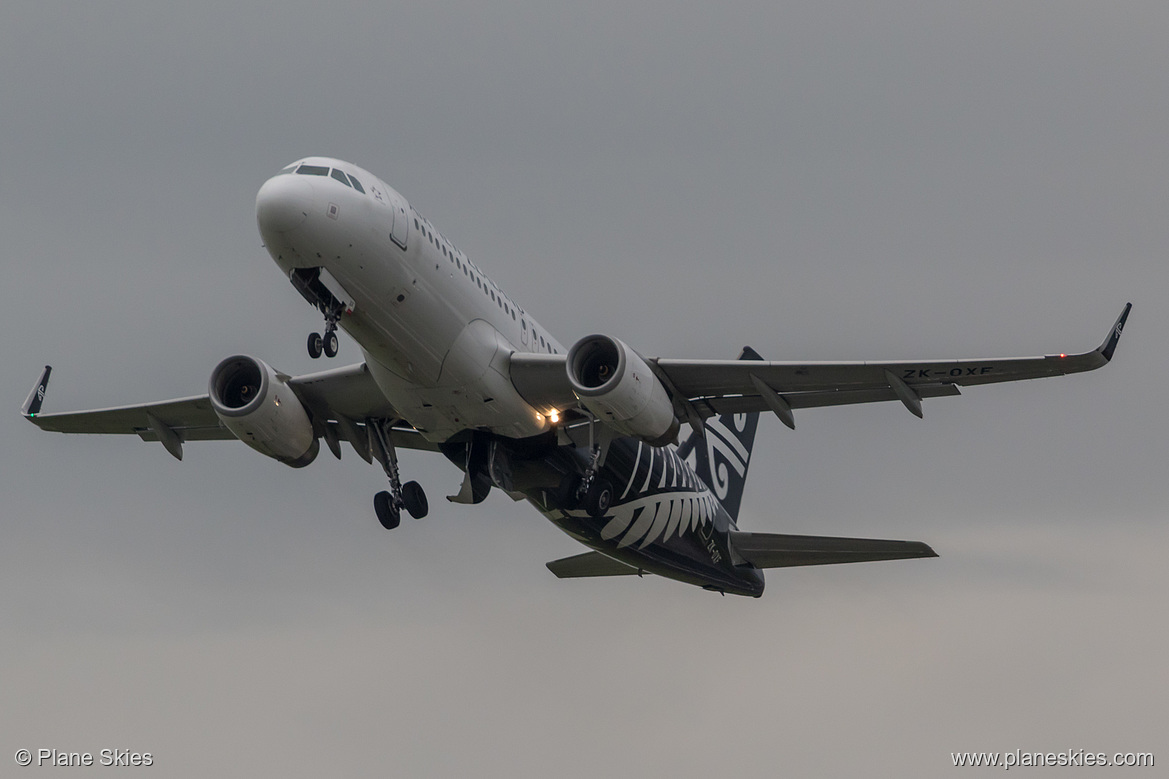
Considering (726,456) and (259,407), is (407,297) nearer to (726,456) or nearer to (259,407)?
(259,407)

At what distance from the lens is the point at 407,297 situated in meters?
28.3

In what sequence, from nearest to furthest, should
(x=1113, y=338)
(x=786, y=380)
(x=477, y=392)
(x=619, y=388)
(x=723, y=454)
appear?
(x=1113, y=338), (x=619, y=388), (x=477, y=392), (x=786, y=380), (x=723, y=454)

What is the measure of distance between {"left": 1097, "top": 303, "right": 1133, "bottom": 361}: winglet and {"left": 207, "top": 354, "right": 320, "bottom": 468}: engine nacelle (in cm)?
1635

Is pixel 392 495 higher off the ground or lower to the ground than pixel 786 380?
lower

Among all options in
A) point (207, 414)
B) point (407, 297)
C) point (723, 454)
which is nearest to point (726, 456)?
point (723, 454)

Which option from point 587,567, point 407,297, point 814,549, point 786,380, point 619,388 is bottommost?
point 587,567

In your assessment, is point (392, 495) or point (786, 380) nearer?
point (786, 380)

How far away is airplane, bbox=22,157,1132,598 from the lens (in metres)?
27.6

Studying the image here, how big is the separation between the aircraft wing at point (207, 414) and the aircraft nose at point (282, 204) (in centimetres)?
613

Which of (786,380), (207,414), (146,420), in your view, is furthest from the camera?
(146,420)

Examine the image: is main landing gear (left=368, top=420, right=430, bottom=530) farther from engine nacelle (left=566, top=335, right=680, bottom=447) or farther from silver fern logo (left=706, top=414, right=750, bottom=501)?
silver fern logo (left=706, top=414, right=750, bottom=501)

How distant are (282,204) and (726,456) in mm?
21453

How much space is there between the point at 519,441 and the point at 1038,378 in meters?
10.7

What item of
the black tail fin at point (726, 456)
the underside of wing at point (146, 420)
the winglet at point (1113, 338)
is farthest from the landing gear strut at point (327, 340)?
the black tail fin at point (726, 456)
